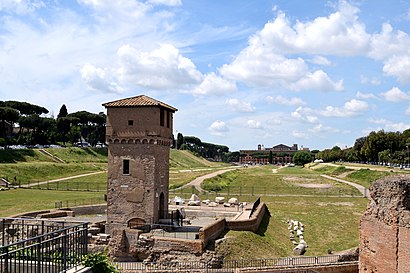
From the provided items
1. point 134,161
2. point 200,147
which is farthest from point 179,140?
point 134,161

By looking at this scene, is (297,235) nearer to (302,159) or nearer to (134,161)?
(134,161)

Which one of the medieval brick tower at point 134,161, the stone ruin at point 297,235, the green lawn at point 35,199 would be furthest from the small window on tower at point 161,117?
the green lawn at point 35,199

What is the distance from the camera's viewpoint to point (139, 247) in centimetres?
2472

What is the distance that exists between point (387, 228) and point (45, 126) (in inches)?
3607

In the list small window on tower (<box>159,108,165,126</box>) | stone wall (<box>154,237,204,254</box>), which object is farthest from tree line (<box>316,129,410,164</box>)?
stone wall (<box>154,237,204,254</box>)

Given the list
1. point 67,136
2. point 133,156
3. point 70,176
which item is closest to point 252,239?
point 133,156

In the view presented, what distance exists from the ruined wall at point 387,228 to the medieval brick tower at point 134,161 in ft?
47.7

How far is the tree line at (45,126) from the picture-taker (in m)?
83.9

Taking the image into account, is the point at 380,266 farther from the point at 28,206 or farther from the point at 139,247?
the point at 28,206

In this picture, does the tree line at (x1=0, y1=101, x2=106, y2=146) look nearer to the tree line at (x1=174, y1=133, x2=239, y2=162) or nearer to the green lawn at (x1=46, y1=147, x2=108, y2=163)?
the green lawn at (x1=46, y1=147, x2=108, y2=163)

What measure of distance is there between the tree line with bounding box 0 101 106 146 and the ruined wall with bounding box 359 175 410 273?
254 feet

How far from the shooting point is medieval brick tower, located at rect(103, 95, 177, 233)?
26.5 meters

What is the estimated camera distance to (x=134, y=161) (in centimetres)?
2672

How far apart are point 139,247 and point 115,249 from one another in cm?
170
